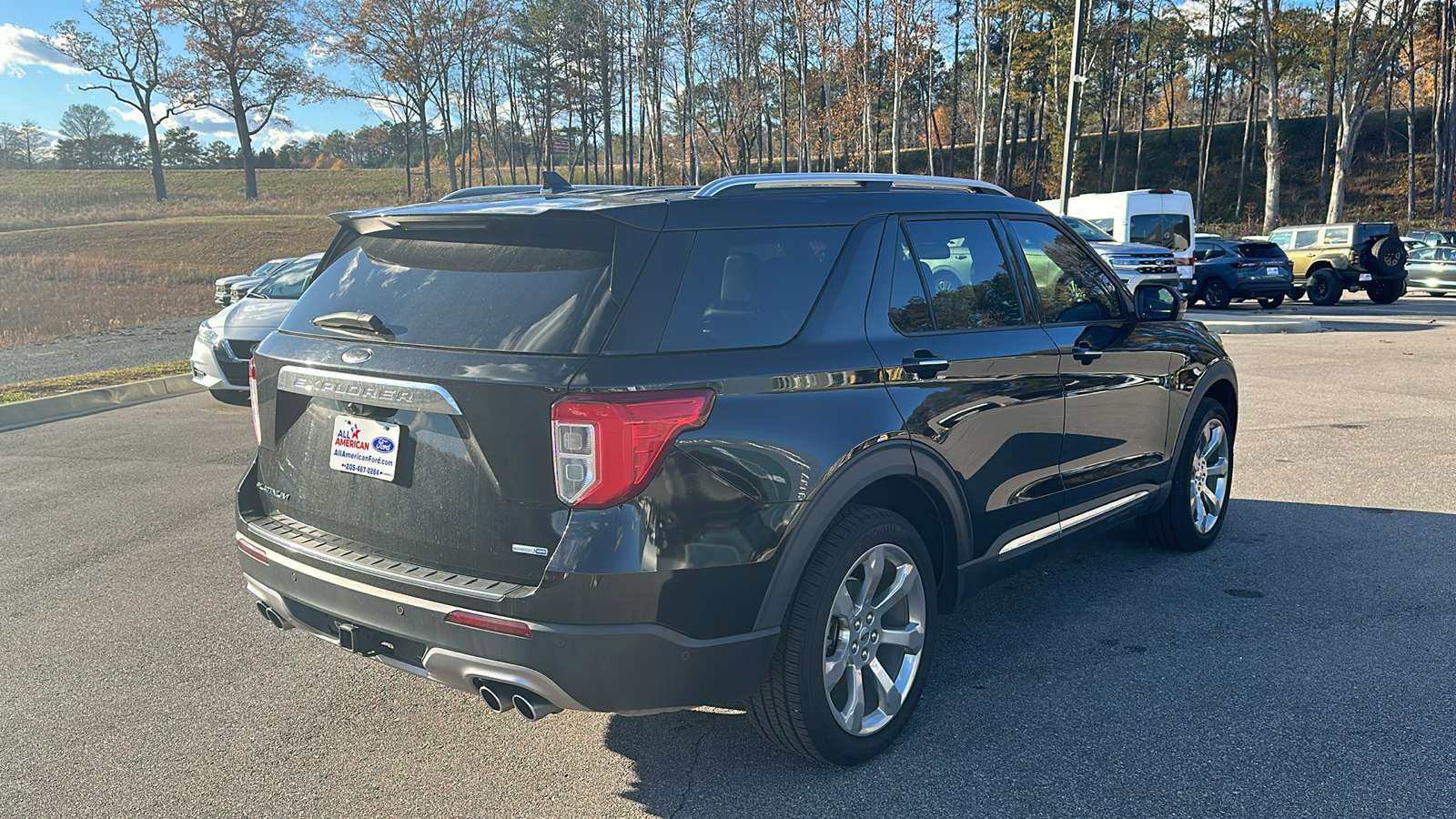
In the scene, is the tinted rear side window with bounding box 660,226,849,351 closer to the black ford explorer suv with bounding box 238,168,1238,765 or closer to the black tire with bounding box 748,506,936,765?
the black ford explorer suv with bounding box 238,168,1238,765

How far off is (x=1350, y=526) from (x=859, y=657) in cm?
400

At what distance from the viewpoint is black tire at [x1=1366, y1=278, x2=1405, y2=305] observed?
23234 millimetres

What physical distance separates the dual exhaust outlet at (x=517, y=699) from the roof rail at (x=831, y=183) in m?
1.50

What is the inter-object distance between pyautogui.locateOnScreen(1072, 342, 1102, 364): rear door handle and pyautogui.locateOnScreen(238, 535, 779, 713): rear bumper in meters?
2.08

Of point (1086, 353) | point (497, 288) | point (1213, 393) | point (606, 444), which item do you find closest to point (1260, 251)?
point (1213, 393)

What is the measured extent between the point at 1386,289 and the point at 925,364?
24590mm

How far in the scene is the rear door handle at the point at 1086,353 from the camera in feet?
14.0

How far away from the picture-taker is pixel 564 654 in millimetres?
2670

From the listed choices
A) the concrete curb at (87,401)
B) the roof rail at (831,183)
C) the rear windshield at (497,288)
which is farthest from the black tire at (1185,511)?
the concrete curb at (87,401)

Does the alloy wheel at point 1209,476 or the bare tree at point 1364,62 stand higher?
the bare tree at point 1364,62

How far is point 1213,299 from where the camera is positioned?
22875mm

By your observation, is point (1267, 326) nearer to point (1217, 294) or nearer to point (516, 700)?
point (1217, 294)

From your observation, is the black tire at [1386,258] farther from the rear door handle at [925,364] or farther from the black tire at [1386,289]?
the rear door handle at [925,364]

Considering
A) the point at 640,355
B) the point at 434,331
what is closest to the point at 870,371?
the point at 640,355
